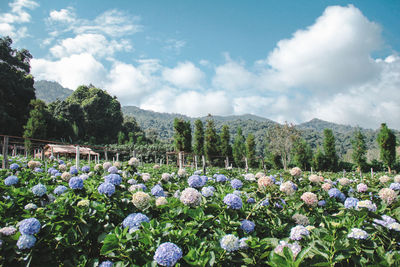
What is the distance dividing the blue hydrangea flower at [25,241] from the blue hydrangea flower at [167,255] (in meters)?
0.78

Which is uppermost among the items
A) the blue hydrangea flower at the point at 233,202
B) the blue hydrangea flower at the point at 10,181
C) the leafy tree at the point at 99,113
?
the leafy tree at the point at 99,113

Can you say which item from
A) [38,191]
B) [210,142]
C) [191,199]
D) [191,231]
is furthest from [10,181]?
[210,142]

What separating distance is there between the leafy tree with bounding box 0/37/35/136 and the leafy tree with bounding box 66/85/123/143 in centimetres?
1085

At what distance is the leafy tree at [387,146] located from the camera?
23.8 meters

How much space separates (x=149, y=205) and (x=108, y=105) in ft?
171

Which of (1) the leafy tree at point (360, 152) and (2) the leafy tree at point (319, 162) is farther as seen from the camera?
(2) the leafy tree at point (319, 162)

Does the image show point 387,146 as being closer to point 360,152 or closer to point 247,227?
point 360,152

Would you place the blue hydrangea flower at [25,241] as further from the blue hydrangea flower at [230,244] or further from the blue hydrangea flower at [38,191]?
the blue hydrangea flower at [230,244]

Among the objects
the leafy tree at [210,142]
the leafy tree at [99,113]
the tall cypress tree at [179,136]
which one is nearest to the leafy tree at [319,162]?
the leafy tree at [210,142]

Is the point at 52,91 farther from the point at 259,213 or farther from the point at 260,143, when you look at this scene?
the point at 259,213

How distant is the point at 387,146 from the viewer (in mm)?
24094

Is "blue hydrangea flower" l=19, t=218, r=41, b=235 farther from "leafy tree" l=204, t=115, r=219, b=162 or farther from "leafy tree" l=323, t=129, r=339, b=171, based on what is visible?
"leafy tree" l=323, t=129, r=339, b=171

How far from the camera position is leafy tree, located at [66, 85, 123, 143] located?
143ft

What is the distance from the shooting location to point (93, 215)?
67.6 inches
